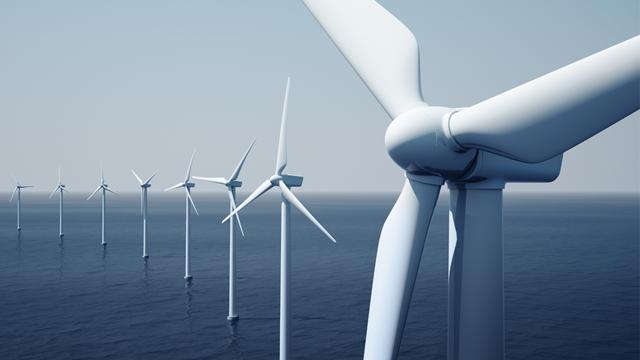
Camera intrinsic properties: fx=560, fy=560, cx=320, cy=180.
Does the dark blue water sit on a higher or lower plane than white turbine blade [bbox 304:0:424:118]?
lower

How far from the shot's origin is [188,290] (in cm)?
6091

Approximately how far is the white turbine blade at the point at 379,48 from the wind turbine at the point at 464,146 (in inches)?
1.0

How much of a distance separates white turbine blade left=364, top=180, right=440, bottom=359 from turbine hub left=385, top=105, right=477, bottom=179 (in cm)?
97

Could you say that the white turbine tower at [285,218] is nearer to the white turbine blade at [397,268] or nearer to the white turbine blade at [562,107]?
the white turbine blade at [397,268]

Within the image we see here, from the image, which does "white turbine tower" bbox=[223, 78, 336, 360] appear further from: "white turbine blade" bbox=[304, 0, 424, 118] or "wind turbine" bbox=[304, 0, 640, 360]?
"wind turbine" bbox=[304, 0, 640, 360]

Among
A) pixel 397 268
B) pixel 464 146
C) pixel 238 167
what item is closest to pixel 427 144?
pixel 464 146

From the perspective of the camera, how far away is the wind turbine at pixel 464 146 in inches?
346

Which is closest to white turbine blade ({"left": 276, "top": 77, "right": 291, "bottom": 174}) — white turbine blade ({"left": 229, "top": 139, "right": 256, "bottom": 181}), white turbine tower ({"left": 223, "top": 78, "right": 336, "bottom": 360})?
white turbine tower ({"left": 223, "top": 78, "right": 336, "bottom": 360})

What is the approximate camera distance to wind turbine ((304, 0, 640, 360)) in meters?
8.80

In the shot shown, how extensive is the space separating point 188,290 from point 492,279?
5330 cm

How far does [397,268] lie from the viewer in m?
11.4

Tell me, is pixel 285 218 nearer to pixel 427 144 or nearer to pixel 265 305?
pixel 427 144

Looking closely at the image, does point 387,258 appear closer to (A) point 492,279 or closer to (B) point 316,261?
(A) point 492,279

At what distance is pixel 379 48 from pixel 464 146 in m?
3.69
